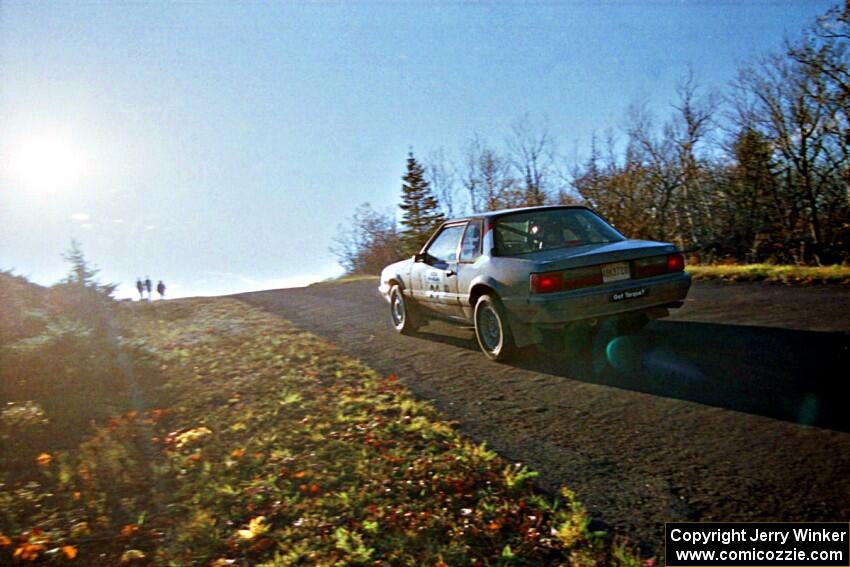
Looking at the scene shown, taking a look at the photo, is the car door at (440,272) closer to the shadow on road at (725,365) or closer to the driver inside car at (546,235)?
the driver inside car at (546,235)

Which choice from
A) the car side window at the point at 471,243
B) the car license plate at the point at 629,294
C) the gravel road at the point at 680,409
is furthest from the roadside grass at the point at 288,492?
the car license plate at the point at 629,294

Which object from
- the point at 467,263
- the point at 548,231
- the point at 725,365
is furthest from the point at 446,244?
the point at 725,365

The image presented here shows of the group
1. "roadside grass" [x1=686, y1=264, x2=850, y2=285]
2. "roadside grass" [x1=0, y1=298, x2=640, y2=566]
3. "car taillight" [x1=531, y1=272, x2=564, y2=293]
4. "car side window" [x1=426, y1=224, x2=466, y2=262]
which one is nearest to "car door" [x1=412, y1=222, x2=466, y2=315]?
"car side window" [x1=426, y1=224, x2=466, y2=262]

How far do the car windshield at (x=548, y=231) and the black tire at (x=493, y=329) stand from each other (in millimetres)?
560

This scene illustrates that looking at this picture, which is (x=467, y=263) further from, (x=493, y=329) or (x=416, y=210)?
(x=416, y=210)

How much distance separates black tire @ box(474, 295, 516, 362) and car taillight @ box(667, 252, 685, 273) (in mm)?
1713

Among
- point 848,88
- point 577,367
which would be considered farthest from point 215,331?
point 848,88

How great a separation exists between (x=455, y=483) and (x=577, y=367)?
8.60ft

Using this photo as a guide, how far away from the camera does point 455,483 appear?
11.5ft

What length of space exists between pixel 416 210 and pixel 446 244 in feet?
139

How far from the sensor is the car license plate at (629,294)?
18.1 feet

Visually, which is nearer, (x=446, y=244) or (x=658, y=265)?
(x=658, y=265)

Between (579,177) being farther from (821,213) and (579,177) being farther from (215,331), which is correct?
(215,331)

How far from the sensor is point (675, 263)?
19.3 ft
